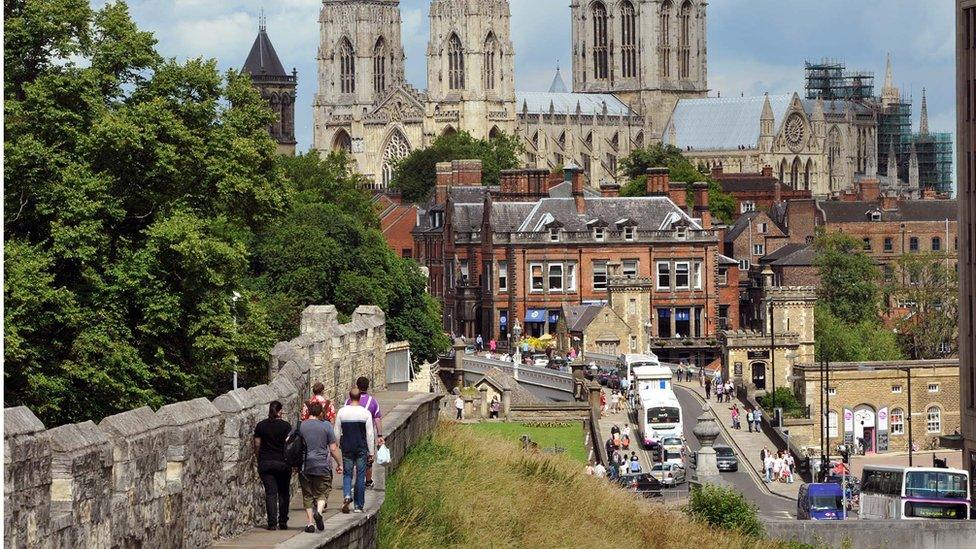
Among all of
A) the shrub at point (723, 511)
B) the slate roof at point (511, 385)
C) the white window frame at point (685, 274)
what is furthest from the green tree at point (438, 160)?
the shrub at point (723, 511)

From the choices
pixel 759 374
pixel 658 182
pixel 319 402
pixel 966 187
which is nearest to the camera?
pixel 319 402

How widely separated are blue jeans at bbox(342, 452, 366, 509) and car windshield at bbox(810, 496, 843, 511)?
21.5 meters

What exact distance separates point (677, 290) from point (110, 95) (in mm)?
60580

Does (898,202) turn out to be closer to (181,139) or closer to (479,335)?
(479,335)

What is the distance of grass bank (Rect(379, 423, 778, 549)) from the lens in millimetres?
23406

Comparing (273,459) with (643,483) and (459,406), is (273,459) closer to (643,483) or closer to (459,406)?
(643,483)

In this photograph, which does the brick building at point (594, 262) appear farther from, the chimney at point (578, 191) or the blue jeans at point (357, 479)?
the blue jeans at point (357, 479)

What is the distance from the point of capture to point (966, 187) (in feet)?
189

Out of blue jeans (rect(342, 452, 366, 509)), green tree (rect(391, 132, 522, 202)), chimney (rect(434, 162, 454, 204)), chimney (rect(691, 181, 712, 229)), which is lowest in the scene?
blue jeans (rect(342, 452, 366, 509))

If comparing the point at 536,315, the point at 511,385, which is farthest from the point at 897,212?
the point at 511,385

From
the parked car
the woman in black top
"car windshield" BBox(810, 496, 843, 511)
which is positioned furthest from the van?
the woman in black top

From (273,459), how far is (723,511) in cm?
1496

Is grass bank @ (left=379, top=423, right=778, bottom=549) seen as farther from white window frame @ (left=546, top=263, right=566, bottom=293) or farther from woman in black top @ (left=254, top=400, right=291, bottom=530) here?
white window frame @ (left=546, top=263, right=566, bottom=293)

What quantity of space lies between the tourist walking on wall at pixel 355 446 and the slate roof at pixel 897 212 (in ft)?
373
